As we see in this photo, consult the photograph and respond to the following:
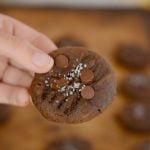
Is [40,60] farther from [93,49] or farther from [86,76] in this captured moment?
[93,49]

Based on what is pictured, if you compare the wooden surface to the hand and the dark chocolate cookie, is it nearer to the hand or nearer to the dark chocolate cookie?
the dark chocolate cookie

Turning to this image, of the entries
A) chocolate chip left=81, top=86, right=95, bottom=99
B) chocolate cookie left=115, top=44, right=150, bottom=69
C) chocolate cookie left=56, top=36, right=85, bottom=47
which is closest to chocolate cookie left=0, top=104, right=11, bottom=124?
chocolate cookie left=56, top=36, right=85, bottom=47

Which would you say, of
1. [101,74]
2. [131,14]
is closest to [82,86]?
[101,74]

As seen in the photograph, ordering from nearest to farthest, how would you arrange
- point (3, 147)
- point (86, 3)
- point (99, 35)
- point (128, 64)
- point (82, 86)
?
point (82, 86)
point (3, 147)
point (128, 64)
point (99, 35)
point (86, 3)

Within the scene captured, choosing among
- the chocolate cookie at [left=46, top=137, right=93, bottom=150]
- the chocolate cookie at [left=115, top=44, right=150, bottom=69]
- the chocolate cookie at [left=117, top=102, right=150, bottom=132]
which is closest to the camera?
the chocolate cookie at [left=46, top=137, right=93, bottom=150]

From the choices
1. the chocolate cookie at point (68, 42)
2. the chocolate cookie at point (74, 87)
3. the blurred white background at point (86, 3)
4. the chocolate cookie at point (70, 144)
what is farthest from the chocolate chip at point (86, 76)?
the blurred white background at point (86, 3)

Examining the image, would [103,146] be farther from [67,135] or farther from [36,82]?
[36,82]

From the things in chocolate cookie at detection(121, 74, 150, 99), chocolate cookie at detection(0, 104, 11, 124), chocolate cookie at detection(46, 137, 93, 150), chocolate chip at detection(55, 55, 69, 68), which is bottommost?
chocolate cookie at detection(46, 137, 93, 150)
